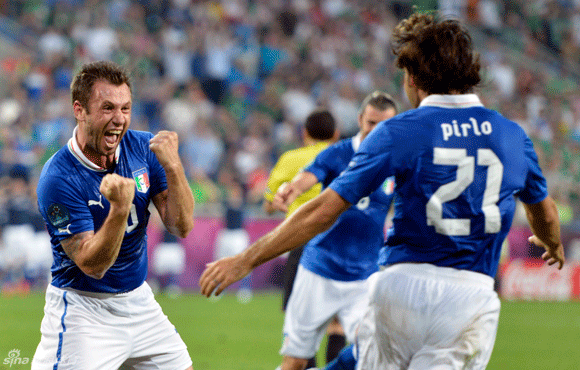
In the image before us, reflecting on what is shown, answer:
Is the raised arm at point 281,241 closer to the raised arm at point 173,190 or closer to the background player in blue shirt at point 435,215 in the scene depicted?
the background player in blue shirt at point 435,215

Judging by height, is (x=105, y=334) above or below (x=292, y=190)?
below

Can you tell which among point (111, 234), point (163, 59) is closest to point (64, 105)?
point (163, 59)

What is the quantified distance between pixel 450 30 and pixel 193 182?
11752 millimetres

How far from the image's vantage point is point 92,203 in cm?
396

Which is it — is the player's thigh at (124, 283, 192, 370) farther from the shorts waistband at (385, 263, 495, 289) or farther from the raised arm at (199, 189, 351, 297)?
the shorts waistband at (385, 263, 495, 289)

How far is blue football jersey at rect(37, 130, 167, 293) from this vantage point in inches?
151

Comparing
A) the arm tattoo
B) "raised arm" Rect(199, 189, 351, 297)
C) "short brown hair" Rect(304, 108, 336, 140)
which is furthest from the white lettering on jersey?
"short brown hair" Rect(304, 108, 336, 140)

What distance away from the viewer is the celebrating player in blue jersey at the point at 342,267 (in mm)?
5906

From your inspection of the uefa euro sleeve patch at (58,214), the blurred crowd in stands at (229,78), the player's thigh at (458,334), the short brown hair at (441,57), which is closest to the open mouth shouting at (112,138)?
the uefa euro sleeve patch at (58,214)

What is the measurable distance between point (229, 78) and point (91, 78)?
13679 mm

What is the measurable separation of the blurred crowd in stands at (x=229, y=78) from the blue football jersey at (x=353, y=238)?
7.84m

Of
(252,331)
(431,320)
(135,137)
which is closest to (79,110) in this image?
(135,137)

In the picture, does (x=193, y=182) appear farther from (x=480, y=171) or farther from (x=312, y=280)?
(x=480, y=171)

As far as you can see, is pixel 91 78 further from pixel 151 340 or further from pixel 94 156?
pixel 151 340
